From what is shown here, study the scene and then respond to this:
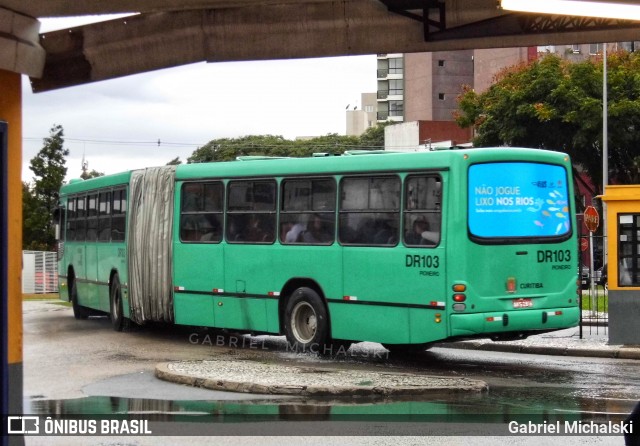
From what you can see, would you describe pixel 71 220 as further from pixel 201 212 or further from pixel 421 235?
pixel 421 235

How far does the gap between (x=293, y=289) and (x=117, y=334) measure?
5.37m

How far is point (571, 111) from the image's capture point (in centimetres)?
4872

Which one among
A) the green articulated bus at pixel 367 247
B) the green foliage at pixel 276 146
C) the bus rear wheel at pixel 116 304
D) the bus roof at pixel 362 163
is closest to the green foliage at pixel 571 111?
the bus rear wheel at pixel 116 304

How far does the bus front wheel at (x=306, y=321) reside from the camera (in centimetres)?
1736

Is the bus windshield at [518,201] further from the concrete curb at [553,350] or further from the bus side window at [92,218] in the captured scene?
the bus side window at [92,218]

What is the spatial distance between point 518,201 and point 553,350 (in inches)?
160

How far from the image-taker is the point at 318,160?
17.8 m

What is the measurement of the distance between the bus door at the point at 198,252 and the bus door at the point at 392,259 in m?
3.19

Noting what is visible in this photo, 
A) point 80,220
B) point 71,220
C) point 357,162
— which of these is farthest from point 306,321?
point 71,220

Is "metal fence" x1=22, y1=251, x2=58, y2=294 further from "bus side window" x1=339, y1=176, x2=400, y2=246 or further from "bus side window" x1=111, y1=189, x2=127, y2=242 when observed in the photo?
"bus side window" x1=339, y1=176, x2=400, y2=246

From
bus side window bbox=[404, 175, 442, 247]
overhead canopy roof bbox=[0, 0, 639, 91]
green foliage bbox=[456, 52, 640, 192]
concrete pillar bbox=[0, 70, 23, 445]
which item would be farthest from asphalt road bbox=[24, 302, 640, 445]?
green foliage bbox=[456, 52, 640, 192]

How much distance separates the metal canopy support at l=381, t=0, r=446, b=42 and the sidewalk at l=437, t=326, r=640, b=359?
1007 centimetres

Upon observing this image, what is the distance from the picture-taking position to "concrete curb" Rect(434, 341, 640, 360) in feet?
60.2

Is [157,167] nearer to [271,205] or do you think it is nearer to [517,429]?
[271,205]
